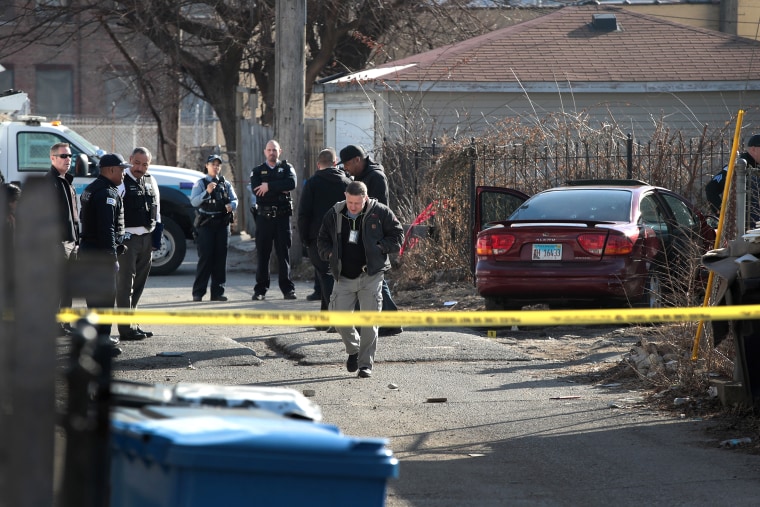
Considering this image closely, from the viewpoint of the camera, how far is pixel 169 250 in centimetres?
1767

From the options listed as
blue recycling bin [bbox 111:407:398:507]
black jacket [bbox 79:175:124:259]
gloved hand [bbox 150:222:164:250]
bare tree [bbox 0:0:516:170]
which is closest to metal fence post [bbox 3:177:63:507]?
blue recycling bin [bbox 111:407:398:507]

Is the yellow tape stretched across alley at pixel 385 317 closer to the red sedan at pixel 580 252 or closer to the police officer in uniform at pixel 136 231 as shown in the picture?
the red sedan at pixel 580 252

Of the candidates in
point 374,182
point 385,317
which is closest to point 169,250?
point 374,182

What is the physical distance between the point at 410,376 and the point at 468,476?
3.16 m

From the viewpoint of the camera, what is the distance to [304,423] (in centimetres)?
346

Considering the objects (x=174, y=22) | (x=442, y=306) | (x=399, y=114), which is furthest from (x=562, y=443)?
(x=174, y=22)

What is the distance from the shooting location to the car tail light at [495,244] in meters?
11.7

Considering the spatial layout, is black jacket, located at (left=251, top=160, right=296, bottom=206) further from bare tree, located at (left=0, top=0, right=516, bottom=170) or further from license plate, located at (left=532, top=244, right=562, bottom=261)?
bare tree, located at (left=0, top=0, right=516, bottom=170)

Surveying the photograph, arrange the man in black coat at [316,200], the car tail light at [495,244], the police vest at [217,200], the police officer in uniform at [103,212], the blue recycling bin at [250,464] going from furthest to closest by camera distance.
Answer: the police vest at [217,200] → the man in black coat at [316,200] → the car tail light at [495,244] → the police officer in uniform at [103,212] → the blue recycling bin at [250,464]

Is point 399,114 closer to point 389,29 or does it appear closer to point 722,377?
point 389,29

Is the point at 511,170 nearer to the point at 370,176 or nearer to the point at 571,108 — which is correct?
the point at 370,176

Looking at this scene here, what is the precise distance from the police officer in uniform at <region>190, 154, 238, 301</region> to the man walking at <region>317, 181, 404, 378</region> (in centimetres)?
491

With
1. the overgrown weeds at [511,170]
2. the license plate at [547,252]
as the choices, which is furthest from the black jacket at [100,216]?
the overgrown weeds at [511,170]

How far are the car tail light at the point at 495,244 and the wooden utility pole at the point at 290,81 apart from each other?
5478mm
